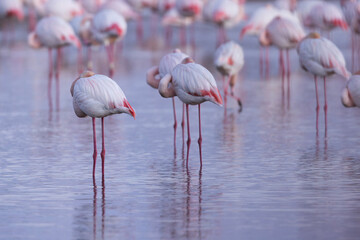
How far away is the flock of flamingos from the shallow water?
389 mm

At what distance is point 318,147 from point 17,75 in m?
7.76

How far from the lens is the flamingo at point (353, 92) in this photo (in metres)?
8.70

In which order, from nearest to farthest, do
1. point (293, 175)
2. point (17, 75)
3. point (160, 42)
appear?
point (293, 175) → point (17, 75) → point (160, 42)

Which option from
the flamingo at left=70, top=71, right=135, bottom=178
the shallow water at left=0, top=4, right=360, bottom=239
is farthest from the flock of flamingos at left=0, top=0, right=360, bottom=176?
the shallow water at left=0, top=4, right=360, bottom=239

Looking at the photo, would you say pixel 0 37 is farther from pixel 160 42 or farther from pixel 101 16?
pixel 101 16

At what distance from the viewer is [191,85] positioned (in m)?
7.57

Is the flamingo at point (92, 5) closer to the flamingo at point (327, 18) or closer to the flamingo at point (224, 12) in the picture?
the flamingo at point (224, 12)

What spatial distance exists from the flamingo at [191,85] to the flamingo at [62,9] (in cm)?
1169

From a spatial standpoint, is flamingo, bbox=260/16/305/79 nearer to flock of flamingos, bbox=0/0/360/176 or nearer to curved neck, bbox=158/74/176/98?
flock of flamingos, bbox=0/0/360/176

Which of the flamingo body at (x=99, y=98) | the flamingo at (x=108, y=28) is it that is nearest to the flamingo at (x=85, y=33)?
the flamingo at (x=108, y=28)

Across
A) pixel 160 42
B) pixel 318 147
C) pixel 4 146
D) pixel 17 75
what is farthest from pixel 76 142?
pixel 160 42

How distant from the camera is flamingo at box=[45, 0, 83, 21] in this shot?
752 inches

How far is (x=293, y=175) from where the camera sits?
7047 mm

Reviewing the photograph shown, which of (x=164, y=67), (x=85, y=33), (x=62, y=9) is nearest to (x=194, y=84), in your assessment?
(x=164, y=67)
